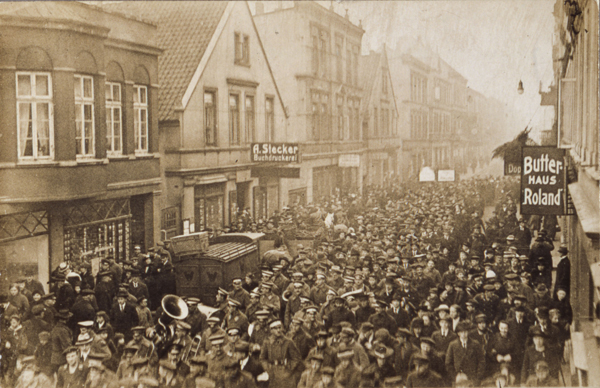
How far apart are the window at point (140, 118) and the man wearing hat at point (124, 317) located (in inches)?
123

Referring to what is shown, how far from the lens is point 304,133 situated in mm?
12328

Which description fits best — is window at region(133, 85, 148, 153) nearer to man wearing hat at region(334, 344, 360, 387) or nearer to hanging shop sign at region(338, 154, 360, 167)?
hanging shop sign at region(338, 154, 360, 167)

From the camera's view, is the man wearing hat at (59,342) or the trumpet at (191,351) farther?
the man wearing hat at (59,342)

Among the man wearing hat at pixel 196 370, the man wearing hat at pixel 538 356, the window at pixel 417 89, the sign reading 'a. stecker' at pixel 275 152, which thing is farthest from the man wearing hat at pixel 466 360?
the window at pixel 417 89

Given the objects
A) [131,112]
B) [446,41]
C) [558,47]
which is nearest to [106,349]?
[131,112]

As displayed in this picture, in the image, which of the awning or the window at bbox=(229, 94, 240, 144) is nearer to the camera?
the awning

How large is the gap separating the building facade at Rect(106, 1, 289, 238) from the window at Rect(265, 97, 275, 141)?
2 cm

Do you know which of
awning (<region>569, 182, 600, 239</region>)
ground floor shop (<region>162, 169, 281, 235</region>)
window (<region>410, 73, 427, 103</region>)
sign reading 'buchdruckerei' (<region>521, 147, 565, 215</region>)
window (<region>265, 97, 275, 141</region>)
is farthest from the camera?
window (<region>410, 73, 427, 103</region>)

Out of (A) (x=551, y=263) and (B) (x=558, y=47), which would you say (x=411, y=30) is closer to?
(B) (x=558, y=47)

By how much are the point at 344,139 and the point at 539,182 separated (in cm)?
491

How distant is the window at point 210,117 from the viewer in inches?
456

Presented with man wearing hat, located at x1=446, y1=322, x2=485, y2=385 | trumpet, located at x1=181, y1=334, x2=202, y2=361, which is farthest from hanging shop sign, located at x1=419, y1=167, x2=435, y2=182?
trumpet, located at x1=181, y1=334, x2=202, y2=361

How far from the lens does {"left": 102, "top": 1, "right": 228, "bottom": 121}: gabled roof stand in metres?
11.5

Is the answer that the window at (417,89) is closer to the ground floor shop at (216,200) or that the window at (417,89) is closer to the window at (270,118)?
the window at (270,118)
